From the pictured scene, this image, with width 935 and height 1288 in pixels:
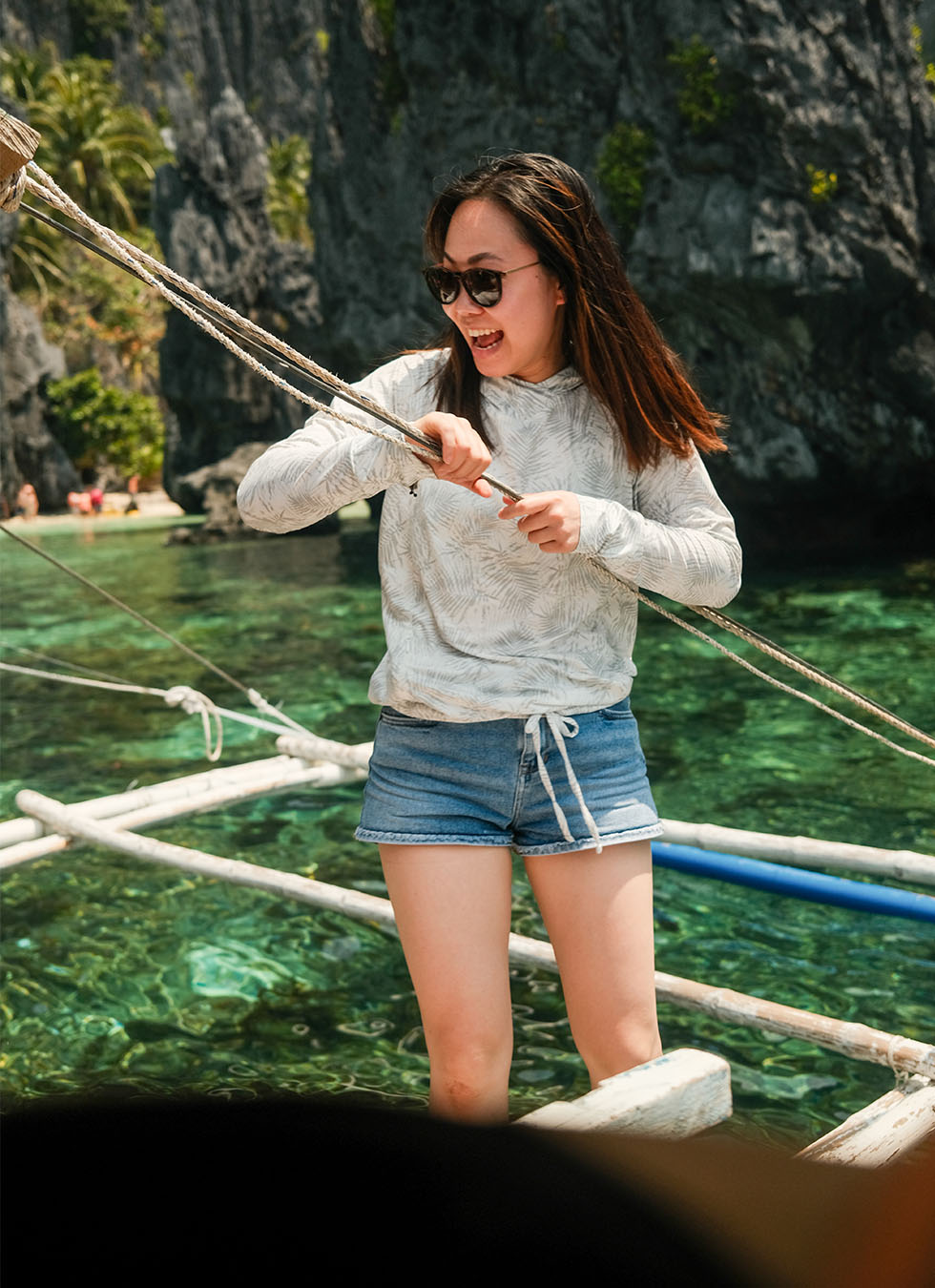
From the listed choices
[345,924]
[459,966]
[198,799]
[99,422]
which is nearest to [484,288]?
[459,966]

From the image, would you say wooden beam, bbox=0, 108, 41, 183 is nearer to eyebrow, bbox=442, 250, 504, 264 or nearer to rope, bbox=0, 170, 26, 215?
rope, bbox=0, 170, 26, 215

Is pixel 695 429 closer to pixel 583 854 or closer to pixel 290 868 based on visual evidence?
pixel 583 854

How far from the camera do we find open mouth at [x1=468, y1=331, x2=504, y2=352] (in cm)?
218

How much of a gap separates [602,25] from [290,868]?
17200 millimetres

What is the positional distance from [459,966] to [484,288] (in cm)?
118

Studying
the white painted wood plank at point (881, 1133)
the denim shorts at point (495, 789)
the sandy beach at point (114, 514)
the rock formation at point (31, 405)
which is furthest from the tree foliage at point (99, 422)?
the white painted wood plank at point (881, 1133)

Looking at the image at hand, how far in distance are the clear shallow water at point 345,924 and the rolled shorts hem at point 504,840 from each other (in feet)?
2.88

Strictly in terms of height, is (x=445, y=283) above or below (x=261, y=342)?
above

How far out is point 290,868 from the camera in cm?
613

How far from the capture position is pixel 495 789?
2111 mm

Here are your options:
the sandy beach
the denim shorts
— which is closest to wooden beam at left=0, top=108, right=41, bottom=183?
the denim shorts

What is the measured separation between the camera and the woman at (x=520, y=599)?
2059 millimetres

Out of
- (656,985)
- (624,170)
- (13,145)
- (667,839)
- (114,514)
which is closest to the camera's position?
(13,145)

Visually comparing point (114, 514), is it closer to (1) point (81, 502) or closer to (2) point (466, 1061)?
(1) point (81, 502)
